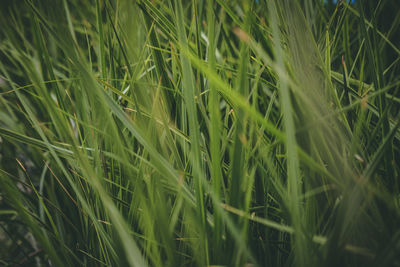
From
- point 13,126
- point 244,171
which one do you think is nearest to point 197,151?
point 244,171

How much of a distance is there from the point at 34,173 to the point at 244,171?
501 mm

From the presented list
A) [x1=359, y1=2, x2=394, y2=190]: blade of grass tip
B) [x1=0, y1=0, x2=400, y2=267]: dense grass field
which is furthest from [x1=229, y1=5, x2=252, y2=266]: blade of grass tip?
[x1=359, y1=2, x2=394, y2=190]: blade of grass tip

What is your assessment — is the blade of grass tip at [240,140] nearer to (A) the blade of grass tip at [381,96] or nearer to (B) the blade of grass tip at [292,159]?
(B) the blade of grass tip at [292,159]

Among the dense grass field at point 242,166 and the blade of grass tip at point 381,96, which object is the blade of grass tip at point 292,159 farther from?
the blade of grass tip at point 381,96

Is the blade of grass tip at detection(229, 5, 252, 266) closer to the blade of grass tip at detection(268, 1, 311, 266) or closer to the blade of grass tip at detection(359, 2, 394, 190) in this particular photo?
the blade of grass tip at detection(268, 1, 311, 266)

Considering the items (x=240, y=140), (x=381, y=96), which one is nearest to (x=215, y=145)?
(x=240, y=140)

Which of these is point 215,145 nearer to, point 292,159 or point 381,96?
point 292,159

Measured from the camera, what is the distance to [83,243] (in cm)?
35

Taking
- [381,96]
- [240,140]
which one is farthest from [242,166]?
[381,96]

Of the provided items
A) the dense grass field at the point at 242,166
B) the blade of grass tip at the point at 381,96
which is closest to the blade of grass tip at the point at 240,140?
the dense grass field at the point at 242,166

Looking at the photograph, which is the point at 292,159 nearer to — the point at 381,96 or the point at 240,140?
the point at 240,140

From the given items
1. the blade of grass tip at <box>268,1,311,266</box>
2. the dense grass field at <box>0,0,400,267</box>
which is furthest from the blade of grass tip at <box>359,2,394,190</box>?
the blade of grass tip at <box>268,1,311,266</box>

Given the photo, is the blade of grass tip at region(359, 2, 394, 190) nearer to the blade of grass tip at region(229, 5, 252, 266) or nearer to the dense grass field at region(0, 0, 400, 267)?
the dense grass field at region(0, 0, 400, 267)

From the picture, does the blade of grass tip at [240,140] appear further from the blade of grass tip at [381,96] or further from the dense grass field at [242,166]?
the blade of grass tip at [381,96]
